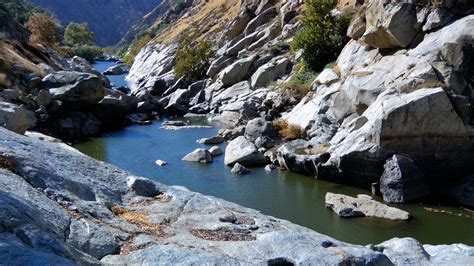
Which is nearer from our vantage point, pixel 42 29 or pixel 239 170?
pixel 239 170

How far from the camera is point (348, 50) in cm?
4478

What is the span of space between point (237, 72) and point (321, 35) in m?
13.7

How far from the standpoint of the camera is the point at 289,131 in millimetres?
40562

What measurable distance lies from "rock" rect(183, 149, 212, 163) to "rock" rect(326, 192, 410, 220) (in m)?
12.3

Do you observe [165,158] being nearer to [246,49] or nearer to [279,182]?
[279,182]

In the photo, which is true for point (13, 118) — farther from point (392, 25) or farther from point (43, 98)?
point (392, 25)

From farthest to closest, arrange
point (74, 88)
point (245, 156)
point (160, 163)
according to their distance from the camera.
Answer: point (74, 88), point (160, 163), point (245, 156)

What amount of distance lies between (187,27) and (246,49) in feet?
172

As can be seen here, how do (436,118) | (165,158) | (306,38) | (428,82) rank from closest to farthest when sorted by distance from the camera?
(436,118) < (428,82) < (165,158) < (306,38)

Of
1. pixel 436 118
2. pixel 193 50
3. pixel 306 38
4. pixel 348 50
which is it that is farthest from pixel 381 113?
pixel 193 50

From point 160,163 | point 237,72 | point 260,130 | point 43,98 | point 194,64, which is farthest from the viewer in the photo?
point 194,64

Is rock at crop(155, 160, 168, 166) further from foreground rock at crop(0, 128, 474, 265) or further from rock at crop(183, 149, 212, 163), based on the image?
foreground rock at crop(0, 128, 474, 265)

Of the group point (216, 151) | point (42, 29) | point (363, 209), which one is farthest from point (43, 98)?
point (42, 29)

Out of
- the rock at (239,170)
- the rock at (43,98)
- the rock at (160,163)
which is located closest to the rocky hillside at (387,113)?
the rock at (239,170)
